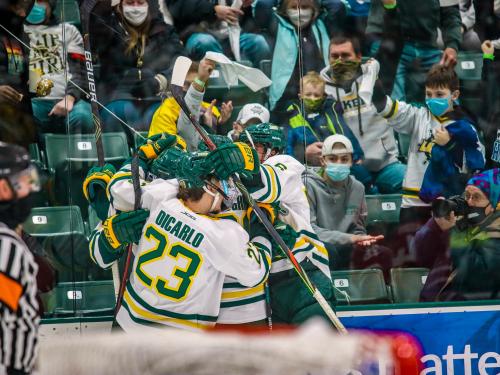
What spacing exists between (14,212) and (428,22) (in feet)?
9.19

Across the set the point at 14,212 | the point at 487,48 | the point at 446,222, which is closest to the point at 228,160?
the point at 14,212

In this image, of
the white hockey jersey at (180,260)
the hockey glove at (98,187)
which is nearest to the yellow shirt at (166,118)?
the hockey glove at (98,187)

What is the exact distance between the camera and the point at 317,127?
4.99 m

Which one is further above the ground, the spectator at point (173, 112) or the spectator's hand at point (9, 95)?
the spectator's hand at point (9, 95)

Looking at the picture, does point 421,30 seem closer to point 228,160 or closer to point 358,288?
point 358,288

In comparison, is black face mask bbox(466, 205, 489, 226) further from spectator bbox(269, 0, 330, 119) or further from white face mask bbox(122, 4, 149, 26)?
white face mask bbox(122, 4, 149, 26)

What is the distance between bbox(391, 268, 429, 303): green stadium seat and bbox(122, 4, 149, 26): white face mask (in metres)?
1.69

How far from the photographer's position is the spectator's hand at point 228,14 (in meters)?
5.07

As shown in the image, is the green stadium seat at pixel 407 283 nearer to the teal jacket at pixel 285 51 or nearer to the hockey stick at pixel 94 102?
the teal jacket at pixel 285 51

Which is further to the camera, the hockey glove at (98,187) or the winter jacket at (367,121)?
the winter jacket at (367,121)

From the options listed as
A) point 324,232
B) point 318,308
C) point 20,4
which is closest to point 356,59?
point 324,232

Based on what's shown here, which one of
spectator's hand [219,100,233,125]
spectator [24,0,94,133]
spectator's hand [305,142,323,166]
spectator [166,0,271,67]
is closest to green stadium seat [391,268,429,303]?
spectator's hand [305,142,323,166]

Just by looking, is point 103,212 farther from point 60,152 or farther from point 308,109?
point 308,109

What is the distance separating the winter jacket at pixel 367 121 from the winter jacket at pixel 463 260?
39cm
